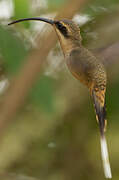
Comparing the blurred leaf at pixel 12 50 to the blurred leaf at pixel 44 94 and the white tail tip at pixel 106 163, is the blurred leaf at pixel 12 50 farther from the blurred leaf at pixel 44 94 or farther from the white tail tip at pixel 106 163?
the white tail tip at pixel 106 163

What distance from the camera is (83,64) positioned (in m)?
0.93

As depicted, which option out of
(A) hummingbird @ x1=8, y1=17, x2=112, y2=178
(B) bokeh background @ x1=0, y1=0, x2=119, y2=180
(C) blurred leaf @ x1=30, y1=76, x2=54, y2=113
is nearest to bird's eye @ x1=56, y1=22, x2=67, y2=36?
(A) hummingbird @ x1=8, y1=17, x2=112, y2=178

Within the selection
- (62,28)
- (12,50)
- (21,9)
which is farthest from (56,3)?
(62,28)

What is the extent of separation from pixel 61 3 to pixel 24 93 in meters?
0.32

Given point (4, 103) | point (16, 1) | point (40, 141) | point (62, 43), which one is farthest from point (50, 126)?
point (62, 43)

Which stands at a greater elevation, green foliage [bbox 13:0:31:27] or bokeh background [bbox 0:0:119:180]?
green foliage [bbox 13:0:31:27]

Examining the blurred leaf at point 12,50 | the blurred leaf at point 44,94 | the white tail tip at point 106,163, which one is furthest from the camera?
the blurred leaf at point 44,94

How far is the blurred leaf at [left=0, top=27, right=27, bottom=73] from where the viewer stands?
113 cm

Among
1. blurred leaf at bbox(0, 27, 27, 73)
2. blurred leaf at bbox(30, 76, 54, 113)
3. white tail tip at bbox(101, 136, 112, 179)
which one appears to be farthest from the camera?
blurred leaf at bbox(30, 76, 54, 113)

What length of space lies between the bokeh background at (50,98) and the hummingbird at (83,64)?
0.07 metres

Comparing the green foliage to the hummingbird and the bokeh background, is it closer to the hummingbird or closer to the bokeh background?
the bokeh background

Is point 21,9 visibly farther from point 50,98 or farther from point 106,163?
point 106,163

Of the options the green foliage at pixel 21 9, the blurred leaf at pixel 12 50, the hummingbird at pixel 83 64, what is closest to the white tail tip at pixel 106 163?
the hummingbird at pixel 83 64

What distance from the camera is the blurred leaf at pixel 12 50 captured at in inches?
44.6
